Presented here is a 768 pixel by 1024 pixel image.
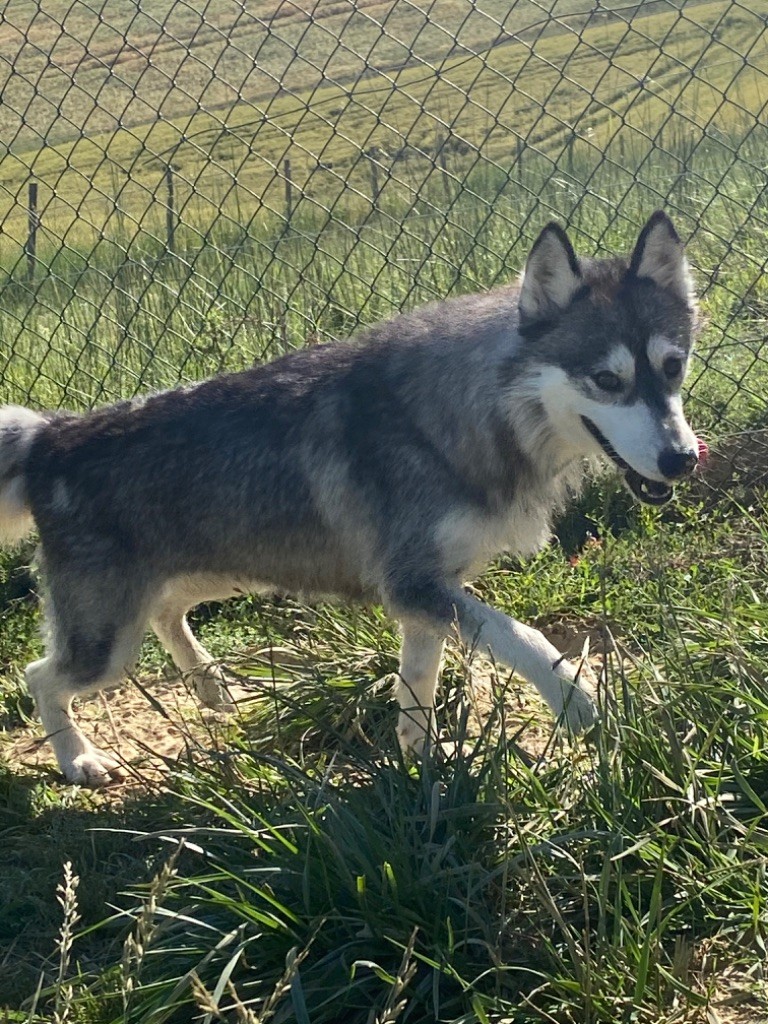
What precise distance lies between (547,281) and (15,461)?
2045 mm

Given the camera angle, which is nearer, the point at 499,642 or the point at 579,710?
the point at 579,710

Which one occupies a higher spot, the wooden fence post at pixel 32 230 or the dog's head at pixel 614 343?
the dog's head at pixel 614 343

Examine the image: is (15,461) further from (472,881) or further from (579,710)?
(472,881)

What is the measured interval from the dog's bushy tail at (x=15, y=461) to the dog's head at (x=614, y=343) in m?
1.88

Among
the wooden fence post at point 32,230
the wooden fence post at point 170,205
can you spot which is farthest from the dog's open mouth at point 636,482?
the wooden fence post at point 32,230

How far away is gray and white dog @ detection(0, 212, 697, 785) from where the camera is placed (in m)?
4.03

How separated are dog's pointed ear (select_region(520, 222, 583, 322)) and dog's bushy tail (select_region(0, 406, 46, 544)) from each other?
189 centimetres

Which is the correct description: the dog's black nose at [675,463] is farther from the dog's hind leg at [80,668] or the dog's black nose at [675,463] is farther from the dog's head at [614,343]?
the dog's hind leg at [80,668]

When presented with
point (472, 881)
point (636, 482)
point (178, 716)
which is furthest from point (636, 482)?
point (178, 716)

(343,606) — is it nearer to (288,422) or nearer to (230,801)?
(288,422)

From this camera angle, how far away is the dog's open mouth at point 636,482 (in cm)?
387

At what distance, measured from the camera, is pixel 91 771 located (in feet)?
14.5

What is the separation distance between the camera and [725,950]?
279 cm

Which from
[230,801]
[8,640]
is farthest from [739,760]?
[8,640]
